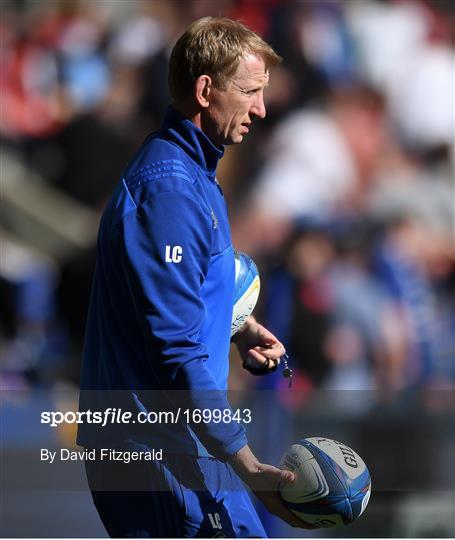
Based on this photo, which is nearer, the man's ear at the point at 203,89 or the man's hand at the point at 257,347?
the man's ear at the point at 203,89

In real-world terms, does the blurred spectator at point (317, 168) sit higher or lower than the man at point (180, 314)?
higher

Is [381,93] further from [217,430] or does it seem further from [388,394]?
[217,430]

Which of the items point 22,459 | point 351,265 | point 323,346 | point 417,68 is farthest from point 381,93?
point 22,459

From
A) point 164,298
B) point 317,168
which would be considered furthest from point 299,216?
point 164,298

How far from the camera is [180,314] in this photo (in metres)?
2.93

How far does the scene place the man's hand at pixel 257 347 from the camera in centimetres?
349

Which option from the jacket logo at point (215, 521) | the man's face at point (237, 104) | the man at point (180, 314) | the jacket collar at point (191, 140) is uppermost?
the man's face at point (237, 104)

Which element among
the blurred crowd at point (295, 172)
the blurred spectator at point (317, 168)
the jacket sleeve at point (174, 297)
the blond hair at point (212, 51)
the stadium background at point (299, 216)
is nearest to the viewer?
the jacket sleeve at point (174, 297)

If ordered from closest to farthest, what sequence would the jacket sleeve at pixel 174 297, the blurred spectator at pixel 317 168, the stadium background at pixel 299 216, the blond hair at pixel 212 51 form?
the jacket sleeve at pixel 174 297 → the blond hair at pixel 212 51 → the stadium background at pixel 299 216 → the blurred spectator at pixel 317 168

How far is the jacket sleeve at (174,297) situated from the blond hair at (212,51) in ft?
1.22

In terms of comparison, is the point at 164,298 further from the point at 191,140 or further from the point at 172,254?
the point at 191,140

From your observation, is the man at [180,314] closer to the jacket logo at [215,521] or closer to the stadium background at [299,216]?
the jacket logo at [215,521]

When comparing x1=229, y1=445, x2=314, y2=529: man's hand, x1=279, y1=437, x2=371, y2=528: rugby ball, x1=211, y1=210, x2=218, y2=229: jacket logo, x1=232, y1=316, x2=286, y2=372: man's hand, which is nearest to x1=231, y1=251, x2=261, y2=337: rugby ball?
x1=232, y1=316, x2=286, y2=372: man's hand

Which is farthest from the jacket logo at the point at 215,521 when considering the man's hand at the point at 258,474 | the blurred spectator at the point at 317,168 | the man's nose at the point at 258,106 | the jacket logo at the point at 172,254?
the blurred spectator at the point at 317,168
